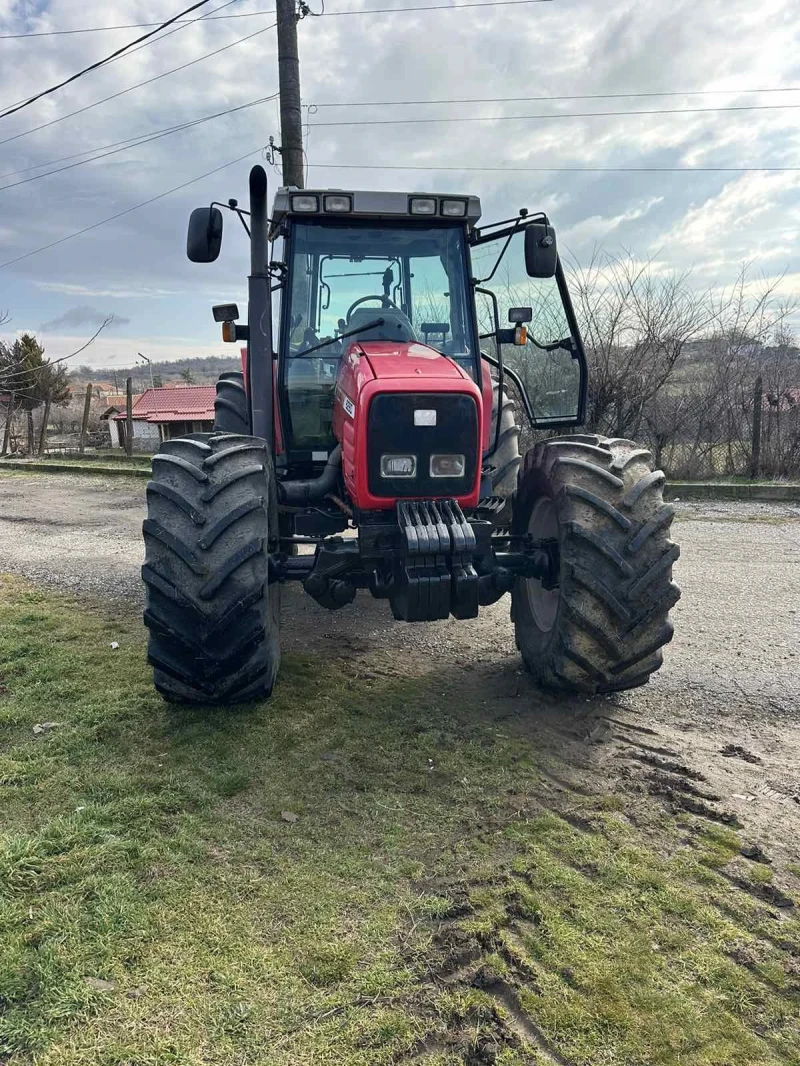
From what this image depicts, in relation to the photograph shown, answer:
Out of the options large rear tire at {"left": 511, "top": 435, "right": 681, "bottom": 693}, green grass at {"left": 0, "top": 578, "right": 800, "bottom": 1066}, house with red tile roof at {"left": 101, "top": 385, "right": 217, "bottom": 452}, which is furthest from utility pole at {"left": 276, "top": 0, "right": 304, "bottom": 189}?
house with red tile roof at {"left": 101, "top": 385, "right": 217, "bottom": 452}

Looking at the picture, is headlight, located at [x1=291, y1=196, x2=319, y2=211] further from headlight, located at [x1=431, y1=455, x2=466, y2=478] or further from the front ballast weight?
the front ballast weight

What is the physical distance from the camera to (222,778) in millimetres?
3264

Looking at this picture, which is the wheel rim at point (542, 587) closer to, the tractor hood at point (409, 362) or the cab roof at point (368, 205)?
the tractor hood at point (409, 362)

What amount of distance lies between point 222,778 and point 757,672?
10.3ft

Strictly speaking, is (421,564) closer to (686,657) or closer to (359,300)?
(359,300)

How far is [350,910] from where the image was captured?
8.11ft

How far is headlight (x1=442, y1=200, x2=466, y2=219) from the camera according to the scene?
14.6ft

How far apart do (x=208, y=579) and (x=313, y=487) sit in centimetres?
120

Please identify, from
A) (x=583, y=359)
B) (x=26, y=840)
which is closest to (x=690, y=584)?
(x=583, y=359)

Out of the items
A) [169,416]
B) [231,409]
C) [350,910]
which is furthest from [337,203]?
[169,416]

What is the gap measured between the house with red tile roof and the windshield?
19350mm

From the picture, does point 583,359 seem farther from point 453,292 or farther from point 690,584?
point 690,584

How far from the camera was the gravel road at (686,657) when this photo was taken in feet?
11.1

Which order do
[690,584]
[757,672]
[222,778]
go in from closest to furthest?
[222,778] < [757,672] < [690,584]
